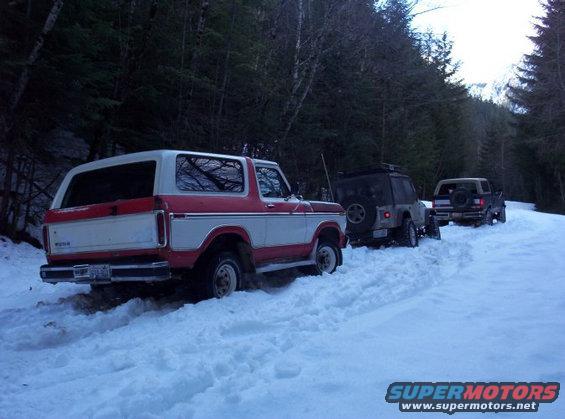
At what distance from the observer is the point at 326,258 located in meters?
8.63

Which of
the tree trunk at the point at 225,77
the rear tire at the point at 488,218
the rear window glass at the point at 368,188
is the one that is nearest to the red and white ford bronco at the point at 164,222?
the rear window glass at the point at 368,188

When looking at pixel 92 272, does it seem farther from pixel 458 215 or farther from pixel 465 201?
pixel 458 215

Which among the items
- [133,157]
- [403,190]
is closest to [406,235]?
[403,190]

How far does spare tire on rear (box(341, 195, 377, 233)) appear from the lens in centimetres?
1169

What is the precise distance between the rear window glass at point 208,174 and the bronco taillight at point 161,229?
19.8 inches

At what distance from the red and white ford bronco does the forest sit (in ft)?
14.4

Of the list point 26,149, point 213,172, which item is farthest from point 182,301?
point 26,149

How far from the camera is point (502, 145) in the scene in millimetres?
71125

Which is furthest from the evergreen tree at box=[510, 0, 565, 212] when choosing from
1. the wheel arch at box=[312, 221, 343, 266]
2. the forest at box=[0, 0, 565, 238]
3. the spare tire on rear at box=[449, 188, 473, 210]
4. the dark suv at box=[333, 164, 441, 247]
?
the wheel arch at box=[312, 221, 343, 266]

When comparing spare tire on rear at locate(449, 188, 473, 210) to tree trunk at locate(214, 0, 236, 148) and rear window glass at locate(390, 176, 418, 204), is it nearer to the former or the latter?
rear window glass at locate(390, 176, 418, 204)

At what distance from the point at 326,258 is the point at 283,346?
13.9 feet

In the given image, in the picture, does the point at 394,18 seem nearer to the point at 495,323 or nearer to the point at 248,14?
the point at 248,14

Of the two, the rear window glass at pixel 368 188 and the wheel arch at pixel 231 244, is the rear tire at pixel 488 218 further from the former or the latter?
the wheel arch at pixel 231 244

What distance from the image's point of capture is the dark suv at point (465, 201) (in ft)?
57.0
